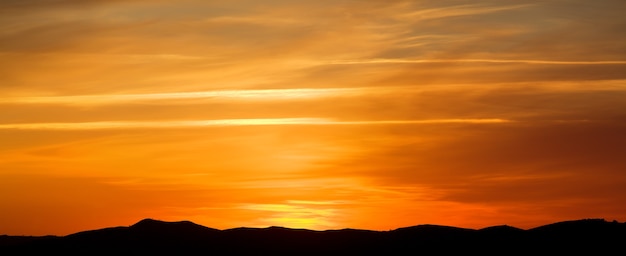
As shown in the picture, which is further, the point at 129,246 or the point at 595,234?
the point at 129,246

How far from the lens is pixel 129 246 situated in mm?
94250

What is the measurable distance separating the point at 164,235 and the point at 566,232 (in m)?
36.1

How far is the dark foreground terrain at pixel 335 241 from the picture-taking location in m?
85.1

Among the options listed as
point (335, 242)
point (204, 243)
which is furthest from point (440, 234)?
point (204, 243)

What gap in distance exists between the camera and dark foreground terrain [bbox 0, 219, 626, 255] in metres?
85.1

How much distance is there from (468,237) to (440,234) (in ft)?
9.79

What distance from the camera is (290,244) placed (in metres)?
96.1

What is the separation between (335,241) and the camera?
96375 mm

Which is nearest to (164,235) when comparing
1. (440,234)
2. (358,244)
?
(358,244)

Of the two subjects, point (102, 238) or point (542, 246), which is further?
point (102, 238)

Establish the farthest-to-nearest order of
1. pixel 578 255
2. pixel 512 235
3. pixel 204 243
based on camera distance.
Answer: pixel 204 243 → pixel 512 235 → pixel 578 255

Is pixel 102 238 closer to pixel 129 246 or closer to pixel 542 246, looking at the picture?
pixel 129 246

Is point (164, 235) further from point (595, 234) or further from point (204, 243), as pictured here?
point (595, 234)

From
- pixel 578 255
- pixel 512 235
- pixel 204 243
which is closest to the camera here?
pixel 578 255
